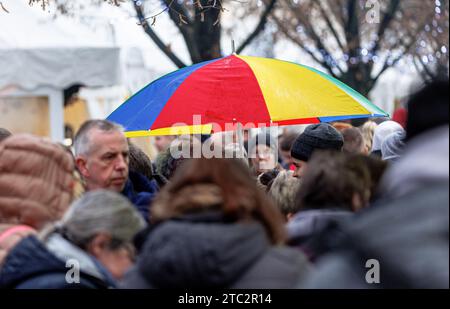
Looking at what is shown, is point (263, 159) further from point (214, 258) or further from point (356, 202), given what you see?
point (214, 258)

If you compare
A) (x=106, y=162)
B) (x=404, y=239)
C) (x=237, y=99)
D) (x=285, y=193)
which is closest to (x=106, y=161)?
(x=106, y=162)

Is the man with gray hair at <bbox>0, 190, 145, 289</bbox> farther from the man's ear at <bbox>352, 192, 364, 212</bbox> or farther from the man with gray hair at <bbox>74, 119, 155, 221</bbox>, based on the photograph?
the man with gray hair at <bbox>74, 119, 155, 221</bbox>

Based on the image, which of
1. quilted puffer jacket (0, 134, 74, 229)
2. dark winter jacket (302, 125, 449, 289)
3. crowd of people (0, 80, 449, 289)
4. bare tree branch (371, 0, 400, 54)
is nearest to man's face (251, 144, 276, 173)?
crowd of people (0, 80, 449, 289)

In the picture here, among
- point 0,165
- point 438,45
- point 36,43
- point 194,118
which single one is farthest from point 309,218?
point 438,45

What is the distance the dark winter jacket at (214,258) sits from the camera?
9.29 feet

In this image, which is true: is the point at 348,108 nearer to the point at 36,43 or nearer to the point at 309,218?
the point at 309,218

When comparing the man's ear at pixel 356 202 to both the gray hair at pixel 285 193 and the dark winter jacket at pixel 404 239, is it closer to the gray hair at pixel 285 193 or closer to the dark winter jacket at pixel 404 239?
A: the dark winter jacket at pixel 404 239

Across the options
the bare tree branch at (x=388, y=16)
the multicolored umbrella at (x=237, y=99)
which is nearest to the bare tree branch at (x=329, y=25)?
the bare tree branch at (x=388, y=16)

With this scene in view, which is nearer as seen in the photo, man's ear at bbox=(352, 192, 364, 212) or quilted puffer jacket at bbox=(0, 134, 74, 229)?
man's ear at bbox=(352, 192, 364, 212)

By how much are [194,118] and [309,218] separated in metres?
2.46

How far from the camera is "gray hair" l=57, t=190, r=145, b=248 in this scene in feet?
10.8

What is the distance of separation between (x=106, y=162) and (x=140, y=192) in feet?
1.06

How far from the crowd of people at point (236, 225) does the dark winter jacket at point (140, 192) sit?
53 centimetres

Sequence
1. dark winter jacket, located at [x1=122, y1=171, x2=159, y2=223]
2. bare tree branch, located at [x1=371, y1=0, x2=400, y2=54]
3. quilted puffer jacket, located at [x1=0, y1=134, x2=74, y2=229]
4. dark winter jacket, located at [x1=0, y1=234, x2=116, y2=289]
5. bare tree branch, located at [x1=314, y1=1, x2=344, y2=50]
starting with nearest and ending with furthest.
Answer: dark winter jacket, located at [x1=0, y1=234, x2=116, y2=289] → quilted puffer jacket, located at [x1=0, y1=134, x2=74, y2=229] → dark winter jacket, located at [x1=122, y1=171, x2=159, y2=223] → bare tree branch, located at [x1=371, y1=0, x2=400, y2=54] → bare tree branch, located at [x1=314, y1=1, x2=344, y2=50]
